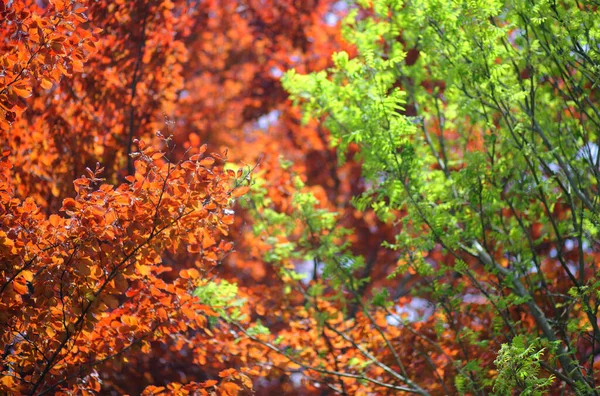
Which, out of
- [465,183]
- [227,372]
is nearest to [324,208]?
[465,183]

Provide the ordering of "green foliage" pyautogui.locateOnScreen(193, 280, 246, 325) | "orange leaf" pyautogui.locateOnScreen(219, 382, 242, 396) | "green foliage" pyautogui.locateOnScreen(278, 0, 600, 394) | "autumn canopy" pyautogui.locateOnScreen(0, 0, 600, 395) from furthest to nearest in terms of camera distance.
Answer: "green foliage" pyautogui.locateOnScreen(193, 280, 246, 325)
"green foliage" pyautogui.locateOnScreen(278, 0, 600, 394)
"orange leaf" pyautogui.locateOnScreen(219, 382, 242, 396)
"autumn canopy" pyautogui.locateOnScreen(0, 0, 600, 395)

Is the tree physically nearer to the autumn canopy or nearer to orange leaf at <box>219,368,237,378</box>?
the autumn canopy

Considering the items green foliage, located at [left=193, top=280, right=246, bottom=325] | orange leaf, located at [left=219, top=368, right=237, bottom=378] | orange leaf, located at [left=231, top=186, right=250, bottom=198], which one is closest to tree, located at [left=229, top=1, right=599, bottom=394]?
green foliage, located at [left=193, top=280, right=246, bottom=325]

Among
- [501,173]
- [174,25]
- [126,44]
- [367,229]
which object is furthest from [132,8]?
[367,229]

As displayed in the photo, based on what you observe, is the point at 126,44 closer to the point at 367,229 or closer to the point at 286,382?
the point at 286,382

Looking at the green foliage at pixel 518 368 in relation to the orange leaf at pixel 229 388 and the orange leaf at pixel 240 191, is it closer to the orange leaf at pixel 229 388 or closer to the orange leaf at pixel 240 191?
the orange leaf at pixel 229 388

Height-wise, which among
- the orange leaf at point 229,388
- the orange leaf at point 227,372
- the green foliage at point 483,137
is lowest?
the orange leaf at point 229,388

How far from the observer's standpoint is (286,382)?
10.4 m

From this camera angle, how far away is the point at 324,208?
24.8 ft

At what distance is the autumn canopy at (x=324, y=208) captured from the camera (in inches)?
183

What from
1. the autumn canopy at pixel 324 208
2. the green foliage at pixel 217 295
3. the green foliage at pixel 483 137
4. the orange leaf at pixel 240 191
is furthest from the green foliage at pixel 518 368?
the green foliage at pixel 217 295

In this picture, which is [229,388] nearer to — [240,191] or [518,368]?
[240,191]

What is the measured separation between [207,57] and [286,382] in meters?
6.50

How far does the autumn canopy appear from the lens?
4.64 m
